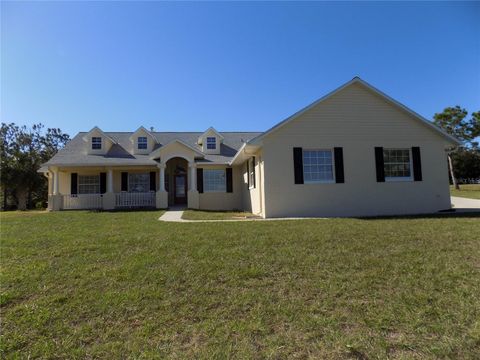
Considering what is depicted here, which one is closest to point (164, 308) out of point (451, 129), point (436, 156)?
point (436, 156)

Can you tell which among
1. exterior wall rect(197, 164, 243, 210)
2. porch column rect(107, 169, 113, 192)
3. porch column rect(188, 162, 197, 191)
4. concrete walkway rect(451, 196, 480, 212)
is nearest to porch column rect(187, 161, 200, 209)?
porch column rect(188, 162, 197, 191)

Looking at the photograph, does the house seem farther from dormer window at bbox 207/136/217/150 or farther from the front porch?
dormer window at bbox 207/136/217/150

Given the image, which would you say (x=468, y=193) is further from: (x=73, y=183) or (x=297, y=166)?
(x=73, y=183)

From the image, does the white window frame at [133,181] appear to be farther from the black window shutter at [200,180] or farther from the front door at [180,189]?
the black window shutter at [200,180]

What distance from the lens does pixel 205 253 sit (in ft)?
19.7

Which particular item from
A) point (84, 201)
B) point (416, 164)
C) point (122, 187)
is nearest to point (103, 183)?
point (122, 187)

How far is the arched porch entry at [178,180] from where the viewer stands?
20.4 metres

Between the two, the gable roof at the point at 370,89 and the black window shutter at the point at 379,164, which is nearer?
the gable roof at the point at 370,89

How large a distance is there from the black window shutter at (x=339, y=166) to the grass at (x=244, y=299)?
605cm

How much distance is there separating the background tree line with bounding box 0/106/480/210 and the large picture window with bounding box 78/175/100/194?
276 inches

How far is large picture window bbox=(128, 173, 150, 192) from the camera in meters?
19.4

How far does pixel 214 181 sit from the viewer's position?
1888cm

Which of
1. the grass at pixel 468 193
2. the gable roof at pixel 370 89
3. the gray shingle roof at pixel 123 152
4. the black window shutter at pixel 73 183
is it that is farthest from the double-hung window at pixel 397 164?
the black window shutter at pixel 73 183

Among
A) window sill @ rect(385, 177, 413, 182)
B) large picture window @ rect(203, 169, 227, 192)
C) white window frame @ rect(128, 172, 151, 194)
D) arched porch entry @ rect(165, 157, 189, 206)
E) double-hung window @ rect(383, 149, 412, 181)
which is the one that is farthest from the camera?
arched porch entry @ rect(165, 157, 189, 206)
